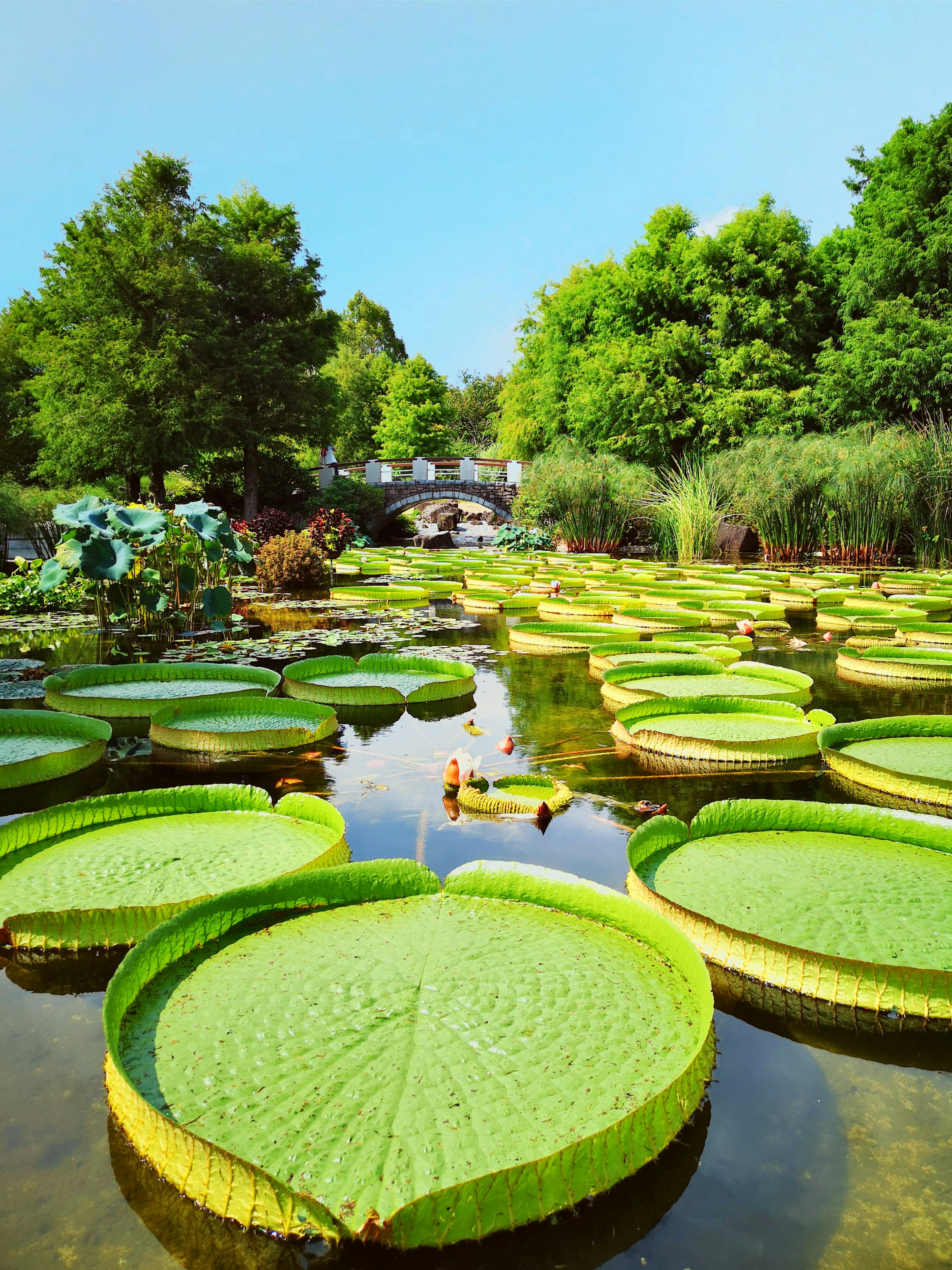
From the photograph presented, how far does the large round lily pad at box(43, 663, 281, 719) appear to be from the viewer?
4.03m

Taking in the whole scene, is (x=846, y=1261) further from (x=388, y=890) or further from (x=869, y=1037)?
(x=388, y=890)

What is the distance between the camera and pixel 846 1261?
42.6 inches

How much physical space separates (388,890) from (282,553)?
9.19m

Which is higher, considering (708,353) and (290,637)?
(708,353)

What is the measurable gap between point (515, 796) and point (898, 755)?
1698 millimetres

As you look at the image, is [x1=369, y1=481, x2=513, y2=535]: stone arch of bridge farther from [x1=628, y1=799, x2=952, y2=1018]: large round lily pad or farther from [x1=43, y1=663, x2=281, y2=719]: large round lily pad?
[x1=628, y1=799, x2=952, y2=1018]: large round lily pad

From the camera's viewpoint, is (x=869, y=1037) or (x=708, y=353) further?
(x=708, y=353)

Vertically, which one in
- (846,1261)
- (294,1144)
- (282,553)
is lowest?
(846,1261)

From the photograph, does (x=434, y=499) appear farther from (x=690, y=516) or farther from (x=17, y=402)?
(x=17, y=402)

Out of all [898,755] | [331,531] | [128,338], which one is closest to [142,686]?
[898,755]

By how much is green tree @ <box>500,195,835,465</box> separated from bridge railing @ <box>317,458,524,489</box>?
333cm

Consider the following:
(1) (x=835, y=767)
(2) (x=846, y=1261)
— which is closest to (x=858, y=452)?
(1) (x=835, y=767)

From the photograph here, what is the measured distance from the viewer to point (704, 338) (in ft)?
93.0

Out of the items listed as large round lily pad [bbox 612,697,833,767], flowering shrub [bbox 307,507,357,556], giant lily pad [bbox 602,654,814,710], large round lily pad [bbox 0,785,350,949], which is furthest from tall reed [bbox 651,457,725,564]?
large round lily pad [bbox 0,785,350,949]
